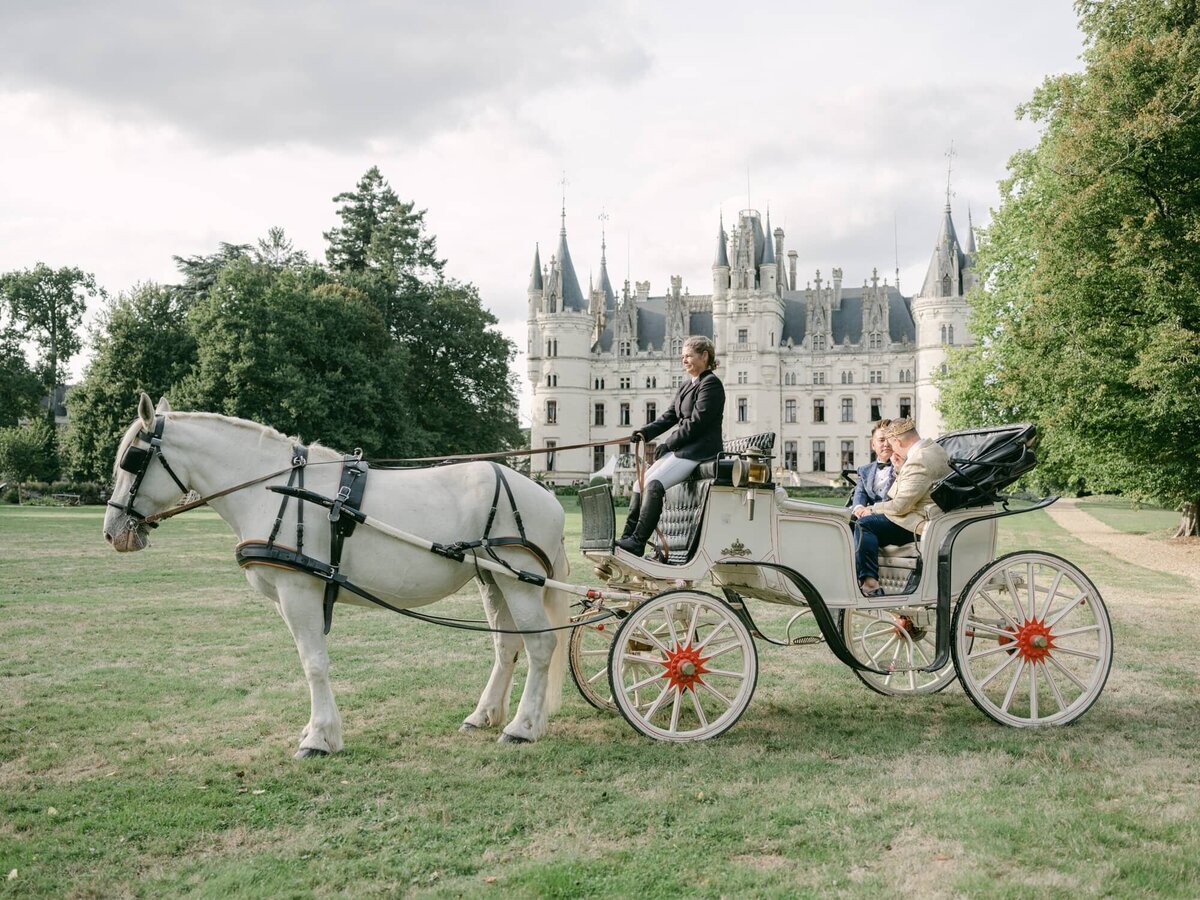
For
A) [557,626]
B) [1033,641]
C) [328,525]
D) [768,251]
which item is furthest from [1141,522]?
[768,251]

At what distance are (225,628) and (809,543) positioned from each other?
20.5ft

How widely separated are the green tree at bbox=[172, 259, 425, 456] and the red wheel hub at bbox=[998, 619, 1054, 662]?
1208 inches

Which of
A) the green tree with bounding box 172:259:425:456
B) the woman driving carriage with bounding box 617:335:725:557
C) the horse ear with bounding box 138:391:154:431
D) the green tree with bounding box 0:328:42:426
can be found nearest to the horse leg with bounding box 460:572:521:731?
the woman driving carriage with bounding box 617:335:725:557

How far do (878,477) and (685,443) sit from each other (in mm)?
1982

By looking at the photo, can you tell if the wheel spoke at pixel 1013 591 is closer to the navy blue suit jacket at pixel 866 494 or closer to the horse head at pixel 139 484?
the navy blue suit jacket at pixel 866 494

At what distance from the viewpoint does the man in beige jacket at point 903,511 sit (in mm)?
5938

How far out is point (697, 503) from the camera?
572 cm

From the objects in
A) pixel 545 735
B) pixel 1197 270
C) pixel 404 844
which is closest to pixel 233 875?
pixel 404 844

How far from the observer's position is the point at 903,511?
6.08m

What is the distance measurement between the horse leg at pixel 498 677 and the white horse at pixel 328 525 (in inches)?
8.5

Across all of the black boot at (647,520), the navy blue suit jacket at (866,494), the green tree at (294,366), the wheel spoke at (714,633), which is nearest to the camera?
the wheel spoke at (714,633)

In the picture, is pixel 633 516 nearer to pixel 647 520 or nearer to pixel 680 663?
pixel 647 520

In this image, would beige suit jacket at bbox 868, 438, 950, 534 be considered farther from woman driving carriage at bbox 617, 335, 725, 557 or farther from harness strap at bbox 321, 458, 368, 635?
harness strap at bbox 321, 458, 368, 635

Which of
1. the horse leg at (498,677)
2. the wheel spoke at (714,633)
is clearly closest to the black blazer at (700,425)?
the wheel spoke at (714,633)
